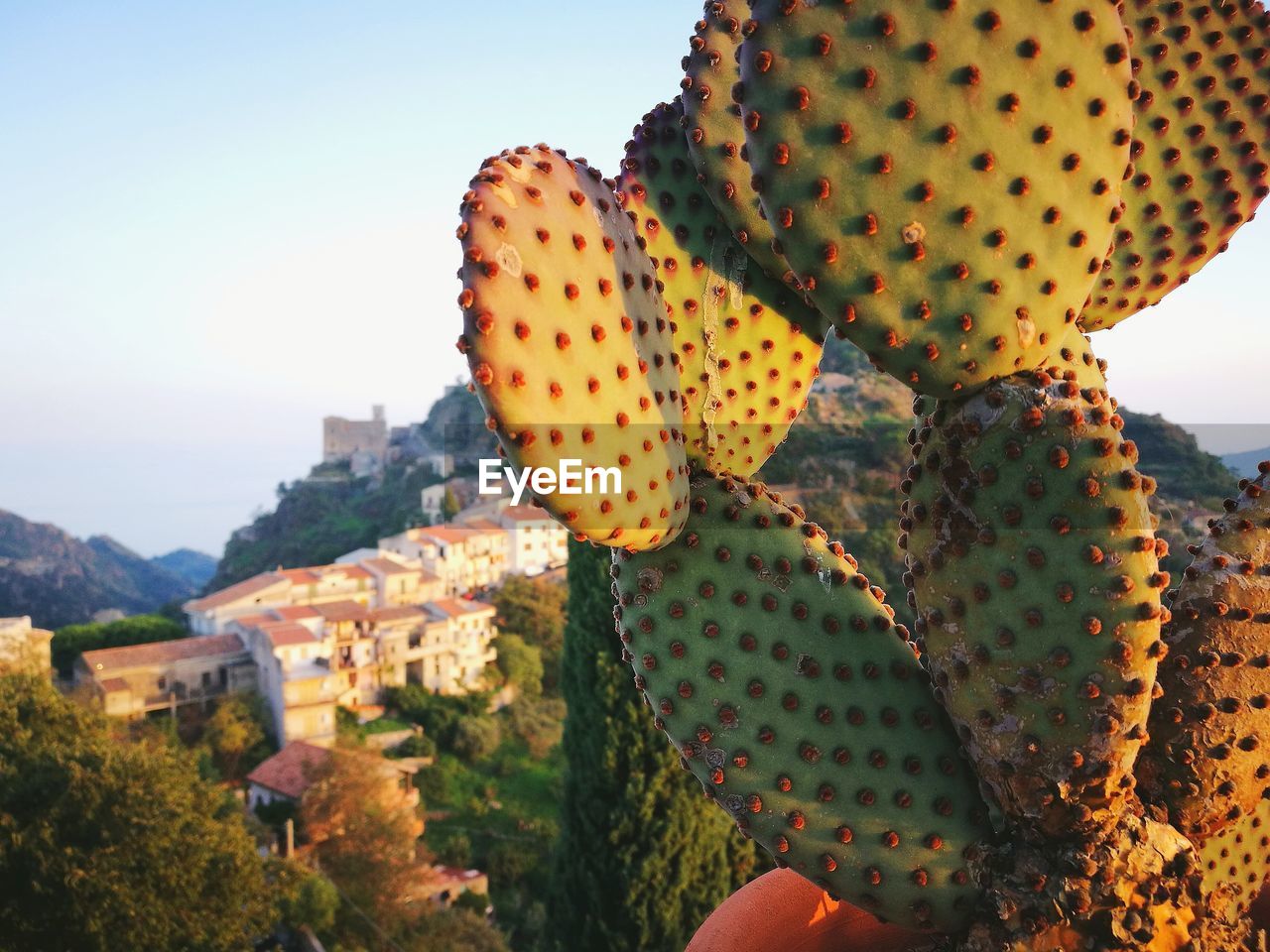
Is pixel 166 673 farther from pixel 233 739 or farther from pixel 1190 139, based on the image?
pixel 1190 139

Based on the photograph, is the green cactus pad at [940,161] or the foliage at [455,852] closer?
the green cactus pad at [940,161]

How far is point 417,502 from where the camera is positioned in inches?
1622

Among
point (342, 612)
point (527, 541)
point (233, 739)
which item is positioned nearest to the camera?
point (233, 739)

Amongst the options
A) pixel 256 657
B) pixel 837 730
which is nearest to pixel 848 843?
pixel 837 730

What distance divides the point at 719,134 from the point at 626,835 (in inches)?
209

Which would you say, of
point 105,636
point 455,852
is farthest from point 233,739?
point 105,636

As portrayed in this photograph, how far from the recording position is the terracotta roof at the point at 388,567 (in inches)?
1039

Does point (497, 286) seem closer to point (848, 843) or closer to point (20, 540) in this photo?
point (848, 843)

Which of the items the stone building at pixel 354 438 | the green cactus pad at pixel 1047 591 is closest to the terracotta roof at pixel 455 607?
the green cactus pad at pixel 1047 591

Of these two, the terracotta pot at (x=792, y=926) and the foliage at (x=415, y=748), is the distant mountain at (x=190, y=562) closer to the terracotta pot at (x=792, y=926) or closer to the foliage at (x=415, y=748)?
the foliage at (x=415, y=748)

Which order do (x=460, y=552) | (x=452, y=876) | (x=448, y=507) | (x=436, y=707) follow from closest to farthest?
(x=452, y=876), (x=436, y=707), (x=460, y=552), (x=448, y=507)

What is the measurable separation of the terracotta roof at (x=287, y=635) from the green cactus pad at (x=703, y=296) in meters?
20.4

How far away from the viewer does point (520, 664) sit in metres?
23.6

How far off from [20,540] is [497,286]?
51.1 metres
